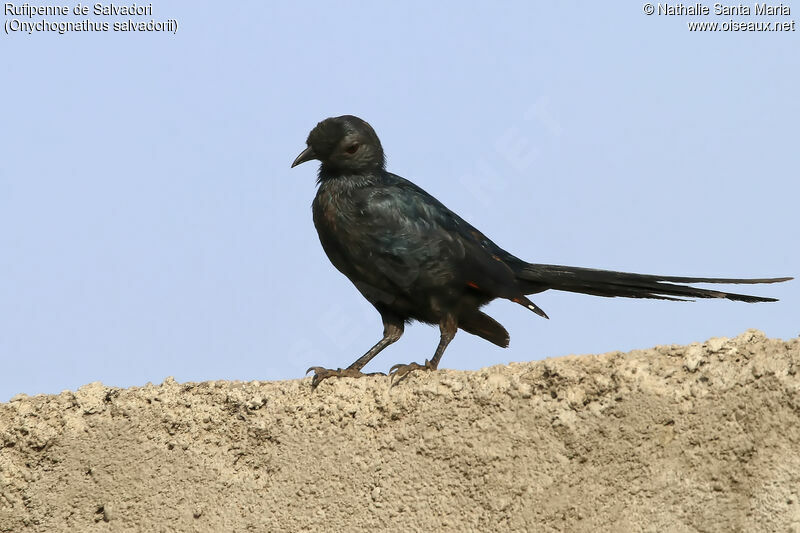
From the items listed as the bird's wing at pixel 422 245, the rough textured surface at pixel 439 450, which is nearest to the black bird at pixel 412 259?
the bird's wing at pixel 422 245

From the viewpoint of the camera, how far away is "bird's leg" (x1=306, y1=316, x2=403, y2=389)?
5578 mm

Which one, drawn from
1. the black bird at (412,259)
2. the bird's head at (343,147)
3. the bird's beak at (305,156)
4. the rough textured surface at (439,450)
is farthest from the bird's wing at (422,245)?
the rough textured surface at (439,450)

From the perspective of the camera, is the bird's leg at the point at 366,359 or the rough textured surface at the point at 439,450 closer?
the rough textured surface at the point at 439,450

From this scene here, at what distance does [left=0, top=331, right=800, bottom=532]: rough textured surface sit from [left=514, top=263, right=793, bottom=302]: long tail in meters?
1.47

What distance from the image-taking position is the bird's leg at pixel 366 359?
18.3 feet

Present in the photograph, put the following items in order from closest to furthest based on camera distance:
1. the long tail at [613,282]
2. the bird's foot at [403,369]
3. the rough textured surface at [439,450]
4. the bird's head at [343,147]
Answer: the rough textured surface at [439,450] < the bird's foot at [403,369] < the long tail at [613,282] < the bird's head at [343,147]

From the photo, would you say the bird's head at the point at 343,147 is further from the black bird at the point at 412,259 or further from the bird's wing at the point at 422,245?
the bird's wing at the point at 422,245

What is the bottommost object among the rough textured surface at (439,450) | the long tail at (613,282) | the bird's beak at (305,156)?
the rough textured surface at (439,450)

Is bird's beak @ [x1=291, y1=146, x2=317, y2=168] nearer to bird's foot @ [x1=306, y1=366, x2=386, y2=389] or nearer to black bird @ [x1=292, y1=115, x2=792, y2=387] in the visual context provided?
black bird @ [x1=292, y1=115, x2=792, y2=387]

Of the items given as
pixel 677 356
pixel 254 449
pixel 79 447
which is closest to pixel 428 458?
pixel 254 449

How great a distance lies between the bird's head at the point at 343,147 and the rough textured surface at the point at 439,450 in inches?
68.6

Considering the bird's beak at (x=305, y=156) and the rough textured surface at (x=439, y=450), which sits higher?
the bird's beak at (x=305, y=156)

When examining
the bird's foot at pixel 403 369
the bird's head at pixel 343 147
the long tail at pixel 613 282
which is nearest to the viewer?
the bird's foot at pixel 403 369

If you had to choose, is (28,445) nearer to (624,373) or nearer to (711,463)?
(624,373)
